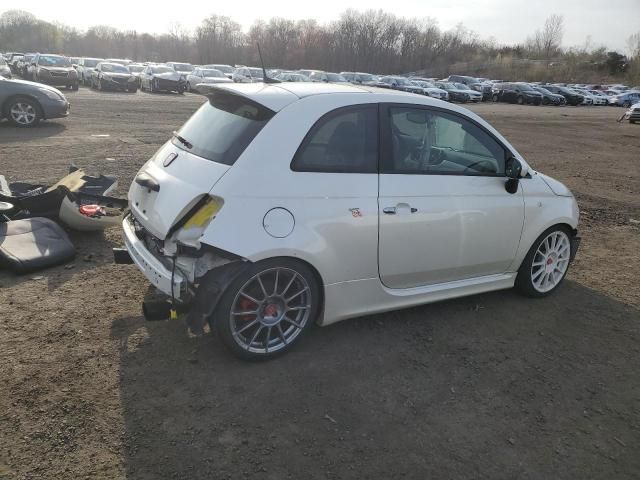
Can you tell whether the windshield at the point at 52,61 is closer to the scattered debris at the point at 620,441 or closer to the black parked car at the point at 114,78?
the black parked car at the point at 114,78

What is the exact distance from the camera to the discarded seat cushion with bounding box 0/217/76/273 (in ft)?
14.6

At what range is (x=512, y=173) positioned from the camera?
412cm

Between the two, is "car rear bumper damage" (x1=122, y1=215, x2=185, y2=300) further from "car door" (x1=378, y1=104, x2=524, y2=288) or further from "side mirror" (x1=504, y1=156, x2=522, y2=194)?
"side mirror" (x1=504, y1=156, x2=522, y2=194)

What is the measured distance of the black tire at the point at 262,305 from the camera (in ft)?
10.5

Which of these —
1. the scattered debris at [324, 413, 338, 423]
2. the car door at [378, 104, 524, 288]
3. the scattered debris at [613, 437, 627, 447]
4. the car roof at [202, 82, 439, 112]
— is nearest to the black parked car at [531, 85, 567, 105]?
the car door at [378, 104, 524, 288]

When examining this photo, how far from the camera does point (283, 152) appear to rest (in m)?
3.32

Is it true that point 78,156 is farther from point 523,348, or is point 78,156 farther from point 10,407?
point 523,348

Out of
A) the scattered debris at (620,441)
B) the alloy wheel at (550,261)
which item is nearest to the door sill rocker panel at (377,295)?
the alloy wheel at (550,261)

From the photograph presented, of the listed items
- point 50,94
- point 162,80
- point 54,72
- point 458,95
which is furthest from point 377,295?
point 458,95

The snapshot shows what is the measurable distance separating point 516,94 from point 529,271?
42042 millimetres

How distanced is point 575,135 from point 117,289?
19363 millimetres

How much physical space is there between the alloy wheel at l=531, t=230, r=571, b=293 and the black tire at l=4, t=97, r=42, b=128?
1221cm

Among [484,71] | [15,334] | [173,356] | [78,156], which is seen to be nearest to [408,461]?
[173,356]

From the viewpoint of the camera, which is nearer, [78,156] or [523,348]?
[523,348]
